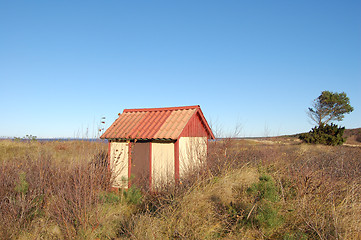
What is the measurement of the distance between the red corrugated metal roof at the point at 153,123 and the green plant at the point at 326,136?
57.0 feet

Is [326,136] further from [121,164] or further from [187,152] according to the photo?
[121,164]

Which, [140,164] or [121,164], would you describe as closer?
[140,164]

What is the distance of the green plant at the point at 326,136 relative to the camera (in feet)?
73.4

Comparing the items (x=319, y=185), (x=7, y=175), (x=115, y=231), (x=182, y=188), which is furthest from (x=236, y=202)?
(x=7, y=175)

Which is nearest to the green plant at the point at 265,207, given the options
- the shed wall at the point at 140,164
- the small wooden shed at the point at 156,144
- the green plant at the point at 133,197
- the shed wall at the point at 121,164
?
the small wooden shed at the point at 156,144

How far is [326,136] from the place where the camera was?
22781mm

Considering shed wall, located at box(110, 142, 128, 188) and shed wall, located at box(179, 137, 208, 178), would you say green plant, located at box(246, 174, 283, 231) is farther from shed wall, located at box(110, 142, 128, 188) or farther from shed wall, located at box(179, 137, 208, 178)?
shed wall, located at box(110, 142, 128, 188)

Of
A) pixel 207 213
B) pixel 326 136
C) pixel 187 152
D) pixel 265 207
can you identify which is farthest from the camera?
pixel 326 136

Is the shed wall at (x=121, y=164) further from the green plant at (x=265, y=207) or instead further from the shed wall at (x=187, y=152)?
the green plant at (x=265, y=207)

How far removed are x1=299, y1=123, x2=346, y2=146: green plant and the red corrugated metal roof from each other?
57.0 feet

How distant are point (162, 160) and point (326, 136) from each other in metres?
20.1

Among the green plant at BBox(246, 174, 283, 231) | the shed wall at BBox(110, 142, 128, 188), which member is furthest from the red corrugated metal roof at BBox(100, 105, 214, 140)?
the green plant at BBox(246, 174, 283, 231)

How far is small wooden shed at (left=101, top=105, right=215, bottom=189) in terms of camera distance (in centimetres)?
812

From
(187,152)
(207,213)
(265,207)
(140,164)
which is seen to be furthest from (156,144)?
(265,207)
